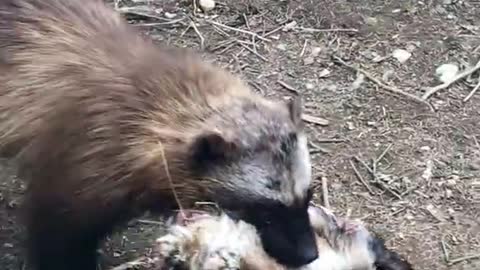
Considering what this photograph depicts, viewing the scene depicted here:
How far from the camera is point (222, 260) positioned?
3178 mm

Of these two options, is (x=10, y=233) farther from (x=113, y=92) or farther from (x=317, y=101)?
(x=317, y=101)

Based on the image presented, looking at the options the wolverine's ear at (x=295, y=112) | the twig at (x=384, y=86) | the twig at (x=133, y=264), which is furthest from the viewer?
the twig at (x=384, y=86)

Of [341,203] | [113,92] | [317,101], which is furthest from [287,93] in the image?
[113,92]

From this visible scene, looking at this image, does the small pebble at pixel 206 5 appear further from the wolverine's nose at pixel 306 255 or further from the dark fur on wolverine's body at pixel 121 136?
the wolverine's nose at pixel 306 255

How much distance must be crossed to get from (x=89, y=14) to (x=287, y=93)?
1.24 metres

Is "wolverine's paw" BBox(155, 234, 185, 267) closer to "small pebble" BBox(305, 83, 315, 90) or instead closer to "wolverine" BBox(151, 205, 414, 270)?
"wolverine" BBox(151, 205, 414, 270)

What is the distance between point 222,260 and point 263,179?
0.84ft

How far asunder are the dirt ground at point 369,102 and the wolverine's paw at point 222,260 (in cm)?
77

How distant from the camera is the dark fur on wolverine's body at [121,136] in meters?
3.18

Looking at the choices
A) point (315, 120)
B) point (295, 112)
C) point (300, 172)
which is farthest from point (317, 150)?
point (300, 172)

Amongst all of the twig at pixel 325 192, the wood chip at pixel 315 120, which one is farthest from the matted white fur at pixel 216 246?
the wood chip at pixel 315 120

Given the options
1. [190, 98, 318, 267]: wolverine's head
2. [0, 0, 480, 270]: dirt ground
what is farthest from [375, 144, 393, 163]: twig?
[190, 98, 318, 267]: wolverine's head

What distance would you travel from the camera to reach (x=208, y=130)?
3209 millimetres

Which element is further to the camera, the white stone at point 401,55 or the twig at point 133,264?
the white stone at point 401,55
